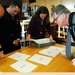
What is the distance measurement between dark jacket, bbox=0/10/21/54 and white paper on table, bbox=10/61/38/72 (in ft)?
2.60

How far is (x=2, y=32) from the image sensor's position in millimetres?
1948

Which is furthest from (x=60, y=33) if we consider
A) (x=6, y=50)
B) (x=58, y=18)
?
(x=58, y=18)

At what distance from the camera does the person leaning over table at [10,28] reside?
1.96 metres

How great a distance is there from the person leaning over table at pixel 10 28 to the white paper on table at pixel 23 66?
795 mm

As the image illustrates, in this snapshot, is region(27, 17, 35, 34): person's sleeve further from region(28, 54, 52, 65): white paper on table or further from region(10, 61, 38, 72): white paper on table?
region(10, 61, 38, 72): white paper on table

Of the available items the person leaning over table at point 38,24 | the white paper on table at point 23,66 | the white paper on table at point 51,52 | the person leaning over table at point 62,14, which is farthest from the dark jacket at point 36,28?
the white paper on table at point 23,66

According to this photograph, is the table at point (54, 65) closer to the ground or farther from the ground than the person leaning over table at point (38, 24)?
closer to the ground

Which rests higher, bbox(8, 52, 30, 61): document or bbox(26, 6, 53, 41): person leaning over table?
bbox(26, 6, 53, 41): person leaning over table

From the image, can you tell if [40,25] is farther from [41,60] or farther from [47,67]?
[47,67]

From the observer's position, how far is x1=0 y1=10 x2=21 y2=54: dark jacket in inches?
76.7

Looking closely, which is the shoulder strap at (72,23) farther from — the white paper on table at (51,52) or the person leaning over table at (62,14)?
the white paper on table at (51,52)

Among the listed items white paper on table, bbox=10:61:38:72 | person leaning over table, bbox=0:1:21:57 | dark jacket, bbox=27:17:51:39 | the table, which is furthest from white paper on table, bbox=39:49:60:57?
dark jacket, bbox=27:17:51:39

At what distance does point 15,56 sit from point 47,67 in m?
0.44

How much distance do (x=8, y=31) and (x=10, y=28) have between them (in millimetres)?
61
